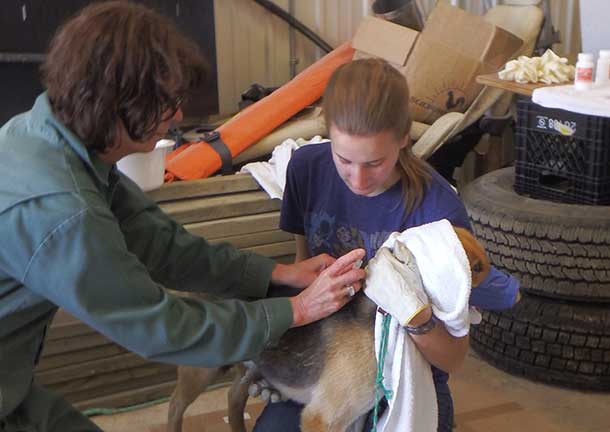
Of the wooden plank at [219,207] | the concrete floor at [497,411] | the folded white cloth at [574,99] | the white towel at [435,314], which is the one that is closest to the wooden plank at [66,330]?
the concrete floor at [497,411]

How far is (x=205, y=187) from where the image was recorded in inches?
103

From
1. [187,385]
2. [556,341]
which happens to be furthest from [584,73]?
[187,385]

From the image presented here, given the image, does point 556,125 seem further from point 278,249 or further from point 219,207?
point 219,207

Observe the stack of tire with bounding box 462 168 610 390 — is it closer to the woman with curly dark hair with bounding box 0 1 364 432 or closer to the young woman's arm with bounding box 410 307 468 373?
the young woman's arm with bounding box 410 307 468 373

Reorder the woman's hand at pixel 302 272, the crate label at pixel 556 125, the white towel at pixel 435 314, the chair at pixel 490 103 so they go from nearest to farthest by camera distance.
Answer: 1. the white towel at pixel 435 314
2. the woman's hand at pixel 302 272
3. the crate label at pixel 556 125
4. the chair at pixel 490 103

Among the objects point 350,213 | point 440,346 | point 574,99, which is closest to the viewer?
point 440,346

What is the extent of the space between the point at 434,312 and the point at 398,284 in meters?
0.10

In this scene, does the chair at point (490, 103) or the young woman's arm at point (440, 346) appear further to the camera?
the chair at point (490, 103)

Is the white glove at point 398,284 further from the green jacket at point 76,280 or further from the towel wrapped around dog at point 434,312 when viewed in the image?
the green jacket at point 76,280

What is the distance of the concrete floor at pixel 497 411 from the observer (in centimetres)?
245

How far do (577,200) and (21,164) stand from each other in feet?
6.48

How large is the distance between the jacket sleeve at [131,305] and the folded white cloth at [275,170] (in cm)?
115

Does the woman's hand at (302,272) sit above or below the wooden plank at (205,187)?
above

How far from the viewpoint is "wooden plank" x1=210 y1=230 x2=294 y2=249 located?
8.46 feet
